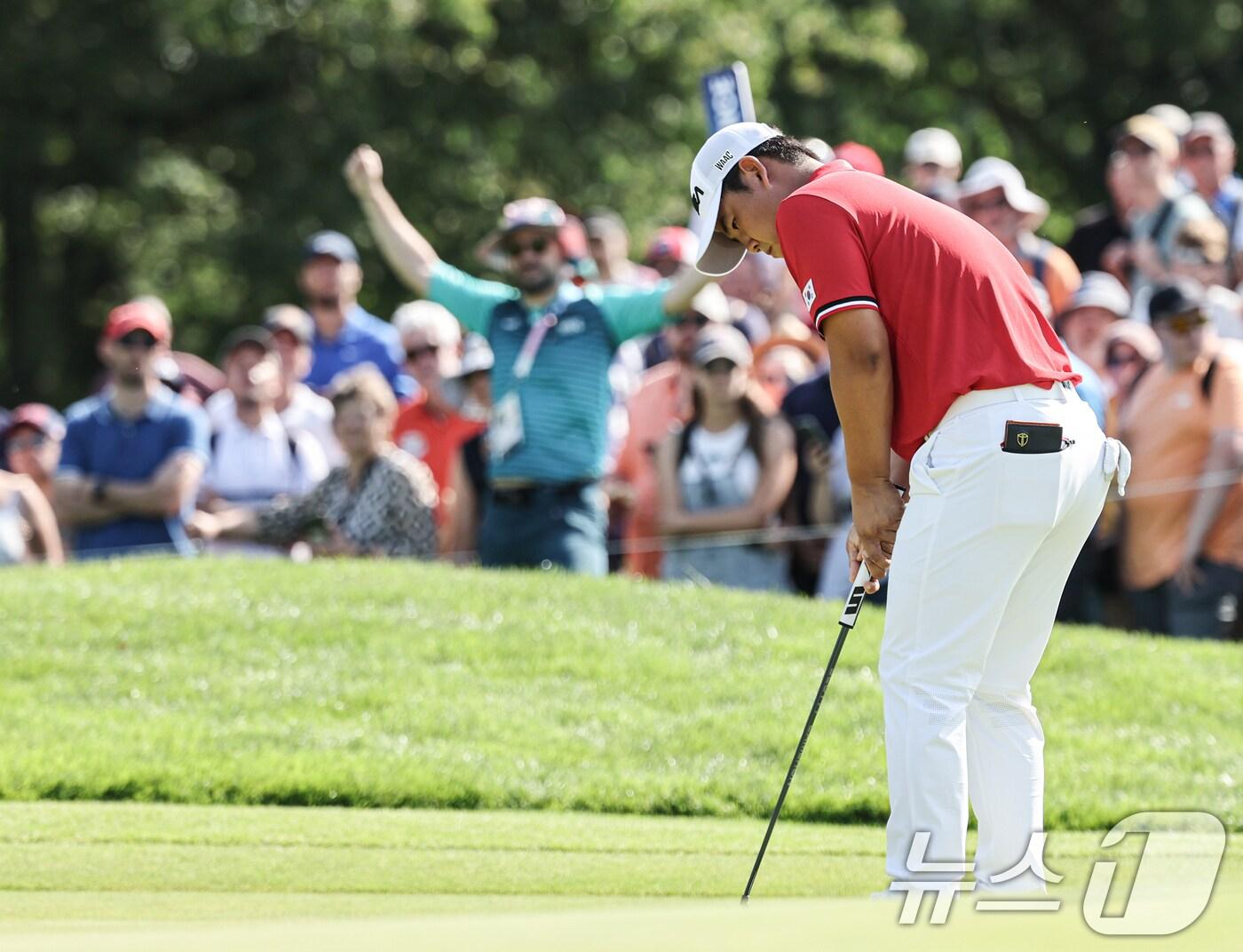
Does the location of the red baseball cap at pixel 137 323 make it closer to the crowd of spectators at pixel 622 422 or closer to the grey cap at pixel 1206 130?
the crowd of spectators at pixel 622 422

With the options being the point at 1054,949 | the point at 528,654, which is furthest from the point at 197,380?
the point at 1054,949

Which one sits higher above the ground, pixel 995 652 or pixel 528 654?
pixel 995 652

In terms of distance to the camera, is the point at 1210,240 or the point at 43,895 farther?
the point at 1210,240

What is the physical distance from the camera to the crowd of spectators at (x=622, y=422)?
11.3 meters

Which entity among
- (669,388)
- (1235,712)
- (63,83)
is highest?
(63,83)

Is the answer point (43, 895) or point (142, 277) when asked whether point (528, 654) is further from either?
point (142, 277)

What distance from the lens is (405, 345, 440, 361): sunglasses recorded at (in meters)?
13.4

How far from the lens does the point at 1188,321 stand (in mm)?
11148

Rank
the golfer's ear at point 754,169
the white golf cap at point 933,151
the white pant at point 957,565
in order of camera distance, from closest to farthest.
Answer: the white pant at point 957,565 < the golfer's ear at point 754,169 < the white golf cap at point 933,151

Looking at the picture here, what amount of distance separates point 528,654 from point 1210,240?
16.9ft

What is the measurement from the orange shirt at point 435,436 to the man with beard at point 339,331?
1298 mm

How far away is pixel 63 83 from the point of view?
24094 millimetres

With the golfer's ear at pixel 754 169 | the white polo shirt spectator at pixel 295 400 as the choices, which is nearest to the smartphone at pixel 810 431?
the white polo shirt spectator at pixel 295 400

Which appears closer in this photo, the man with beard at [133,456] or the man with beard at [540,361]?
the man with beard at [540,361]
